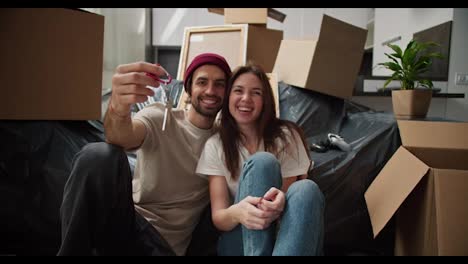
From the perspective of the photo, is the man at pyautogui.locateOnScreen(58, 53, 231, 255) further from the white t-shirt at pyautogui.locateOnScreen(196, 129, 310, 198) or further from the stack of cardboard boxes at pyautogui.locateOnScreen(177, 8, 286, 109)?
the stack of cardboard boxes at pyautogui.locateOnScreen(177, 8, 286, 109)

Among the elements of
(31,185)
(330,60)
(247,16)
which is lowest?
(31,185)

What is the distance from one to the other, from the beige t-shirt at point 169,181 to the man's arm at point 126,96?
0.30ft

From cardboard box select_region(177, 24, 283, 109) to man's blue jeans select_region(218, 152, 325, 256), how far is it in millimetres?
996

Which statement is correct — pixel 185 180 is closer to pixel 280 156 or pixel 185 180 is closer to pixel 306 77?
pixel 280 156

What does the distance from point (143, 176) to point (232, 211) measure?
1.00 ft

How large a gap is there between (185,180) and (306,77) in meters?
0.84

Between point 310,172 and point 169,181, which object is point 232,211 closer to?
point 169,181

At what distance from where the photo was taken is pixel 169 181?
916mm

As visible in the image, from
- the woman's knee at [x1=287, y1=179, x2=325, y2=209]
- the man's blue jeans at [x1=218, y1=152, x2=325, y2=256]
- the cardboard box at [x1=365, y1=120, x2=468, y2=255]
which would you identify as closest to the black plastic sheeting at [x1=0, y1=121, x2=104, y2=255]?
the man's blue jeans at [x1=218, y1=152, x2=325, y2=256]

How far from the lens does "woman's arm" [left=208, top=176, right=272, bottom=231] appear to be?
0.72 metres

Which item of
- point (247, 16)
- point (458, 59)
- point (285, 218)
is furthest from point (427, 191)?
point (247, 16)

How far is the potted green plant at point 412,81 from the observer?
1298 millimetres

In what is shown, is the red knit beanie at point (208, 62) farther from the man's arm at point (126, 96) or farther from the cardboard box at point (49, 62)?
the cardboard box at point (49, 62)

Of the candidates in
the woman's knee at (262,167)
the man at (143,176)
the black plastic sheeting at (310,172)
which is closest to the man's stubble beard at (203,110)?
the man at (143,176)
